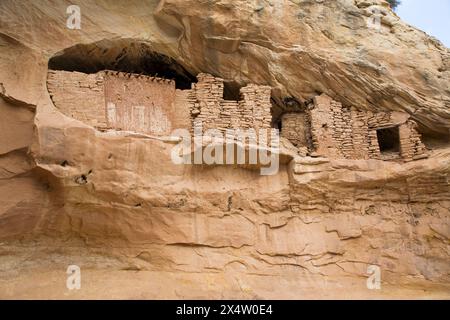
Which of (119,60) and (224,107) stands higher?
(119,60)

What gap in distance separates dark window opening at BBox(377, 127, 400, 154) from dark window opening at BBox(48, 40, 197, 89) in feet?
12.7

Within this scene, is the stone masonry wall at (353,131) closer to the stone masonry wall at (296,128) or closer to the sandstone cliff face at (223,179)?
the sandstone cliff face at (223,179)

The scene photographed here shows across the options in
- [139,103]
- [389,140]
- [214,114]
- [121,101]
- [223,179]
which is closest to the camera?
[223,179]

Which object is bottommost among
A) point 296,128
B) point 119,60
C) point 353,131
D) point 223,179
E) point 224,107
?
point 223,179

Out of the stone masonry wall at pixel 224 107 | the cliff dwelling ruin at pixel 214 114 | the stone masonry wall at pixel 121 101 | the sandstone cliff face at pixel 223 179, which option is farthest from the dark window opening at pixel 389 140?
the stone masonry wall at pixel 121 101

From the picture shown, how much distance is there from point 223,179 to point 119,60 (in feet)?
10.2

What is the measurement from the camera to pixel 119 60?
815 centimetres

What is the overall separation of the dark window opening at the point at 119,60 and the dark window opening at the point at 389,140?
3.87m

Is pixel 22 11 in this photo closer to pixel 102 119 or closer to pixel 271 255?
pixel 102 119

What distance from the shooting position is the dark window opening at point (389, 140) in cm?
840

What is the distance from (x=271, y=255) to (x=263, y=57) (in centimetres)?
349

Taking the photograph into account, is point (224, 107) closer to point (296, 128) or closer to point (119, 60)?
point (296, 128)

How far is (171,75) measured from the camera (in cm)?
873

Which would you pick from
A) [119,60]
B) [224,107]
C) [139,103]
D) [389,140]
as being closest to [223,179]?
[224,107]
